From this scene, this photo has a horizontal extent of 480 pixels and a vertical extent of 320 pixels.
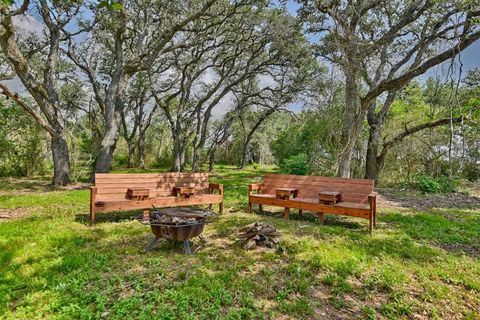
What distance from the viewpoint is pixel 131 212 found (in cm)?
652

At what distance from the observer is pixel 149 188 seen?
608 cm

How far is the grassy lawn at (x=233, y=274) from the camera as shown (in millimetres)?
2809

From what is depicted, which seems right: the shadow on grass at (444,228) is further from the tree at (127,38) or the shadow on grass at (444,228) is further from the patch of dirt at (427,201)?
the tree at (127,38)

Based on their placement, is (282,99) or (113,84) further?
(282,99)

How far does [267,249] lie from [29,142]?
42.4 ft

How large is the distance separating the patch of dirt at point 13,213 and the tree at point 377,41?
699 cm

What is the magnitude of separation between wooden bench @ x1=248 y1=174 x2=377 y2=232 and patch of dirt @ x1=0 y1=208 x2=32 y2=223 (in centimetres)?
461

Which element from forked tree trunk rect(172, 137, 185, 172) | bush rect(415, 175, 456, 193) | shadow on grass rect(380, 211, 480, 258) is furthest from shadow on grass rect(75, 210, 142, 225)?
bush rect(415, 175, 456, 193)

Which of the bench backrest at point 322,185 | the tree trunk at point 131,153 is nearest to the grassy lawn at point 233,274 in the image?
the bench backrest at point 322,185

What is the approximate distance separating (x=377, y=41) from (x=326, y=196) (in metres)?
4.25

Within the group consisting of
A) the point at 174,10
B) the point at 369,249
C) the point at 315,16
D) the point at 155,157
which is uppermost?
the point at 174,10

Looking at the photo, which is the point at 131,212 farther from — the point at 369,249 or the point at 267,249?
the point at 369,249

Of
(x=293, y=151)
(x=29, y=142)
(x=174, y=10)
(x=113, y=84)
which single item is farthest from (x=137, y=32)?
(x=293, y=151)

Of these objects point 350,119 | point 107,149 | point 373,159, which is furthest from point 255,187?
point 373,159
